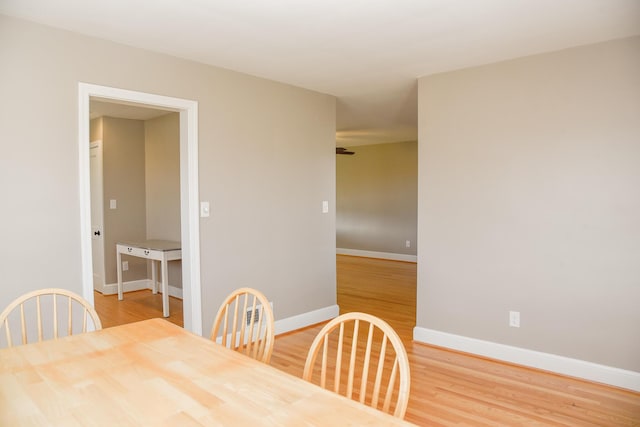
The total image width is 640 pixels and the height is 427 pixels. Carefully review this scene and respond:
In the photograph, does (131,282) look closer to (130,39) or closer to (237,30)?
(130,39)

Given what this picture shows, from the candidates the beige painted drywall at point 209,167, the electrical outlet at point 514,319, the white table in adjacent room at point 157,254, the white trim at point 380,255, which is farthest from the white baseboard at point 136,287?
the white trim at point 380,255

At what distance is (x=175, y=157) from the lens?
18.3 ft

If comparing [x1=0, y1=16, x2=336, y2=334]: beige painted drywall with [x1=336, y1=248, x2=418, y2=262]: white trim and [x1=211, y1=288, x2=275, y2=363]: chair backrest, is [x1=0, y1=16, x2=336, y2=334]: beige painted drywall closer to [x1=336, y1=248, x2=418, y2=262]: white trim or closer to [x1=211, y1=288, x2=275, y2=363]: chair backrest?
[x1=211, y1=288, x2=275, y2=363]: chair backrest

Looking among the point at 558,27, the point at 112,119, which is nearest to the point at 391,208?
the point at 112,119

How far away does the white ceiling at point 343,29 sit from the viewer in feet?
7.79

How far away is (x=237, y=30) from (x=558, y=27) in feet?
6.67

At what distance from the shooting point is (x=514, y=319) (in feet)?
11.2

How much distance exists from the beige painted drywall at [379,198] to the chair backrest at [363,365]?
4439mm

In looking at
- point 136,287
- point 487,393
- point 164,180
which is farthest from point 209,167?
point 136,287

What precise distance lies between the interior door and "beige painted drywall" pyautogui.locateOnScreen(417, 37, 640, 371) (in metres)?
4.22

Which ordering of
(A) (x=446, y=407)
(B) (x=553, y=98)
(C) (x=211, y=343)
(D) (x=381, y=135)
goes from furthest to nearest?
(D) (x=381, y=135) → (B) (x=553, y=98) → (A) (x=446, y=407) → (C) (x=211, y=343)

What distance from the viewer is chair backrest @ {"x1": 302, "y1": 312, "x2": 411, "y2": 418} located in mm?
1347

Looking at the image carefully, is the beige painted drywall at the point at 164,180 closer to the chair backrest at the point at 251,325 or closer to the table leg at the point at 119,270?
the table leg at the point at 119,270

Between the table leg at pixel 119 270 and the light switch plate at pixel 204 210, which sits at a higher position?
the light switch plate at pixel 204 210
